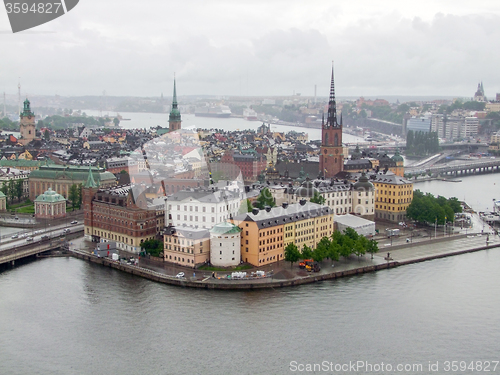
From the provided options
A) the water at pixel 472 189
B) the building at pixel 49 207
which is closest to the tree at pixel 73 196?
the building at pixel 49 207

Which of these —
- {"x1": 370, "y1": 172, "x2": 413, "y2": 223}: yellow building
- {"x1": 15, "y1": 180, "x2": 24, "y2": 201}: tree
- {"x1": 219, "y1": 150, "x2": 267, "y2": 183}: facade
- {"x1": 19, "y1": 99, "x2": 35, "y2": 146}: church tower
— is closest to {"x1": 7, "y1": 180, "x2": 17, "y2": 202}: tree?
{"x1": 15, "y1": 180, "x2": 24, "y2": 201}: tree

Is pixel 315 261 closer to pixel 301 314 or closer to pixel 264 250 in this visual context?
pixel 264 250

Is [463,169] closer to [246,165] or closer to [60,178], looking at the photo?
[246,165]

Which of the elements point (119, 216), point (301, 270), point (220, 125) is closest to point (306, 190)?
point (301, 270)

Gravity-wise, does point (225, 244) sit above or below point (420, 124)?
below

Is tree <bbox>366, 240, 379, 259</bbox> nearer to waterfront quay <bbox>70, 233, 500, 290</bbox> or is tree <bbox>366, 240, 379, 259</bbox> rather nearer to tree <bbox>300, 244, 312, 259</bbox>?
waterfront quay <bbox>70, 233, 500, 290</bbox>

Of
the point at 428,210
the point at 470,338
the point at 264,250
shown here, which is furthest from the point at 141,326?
the point at 428,210
